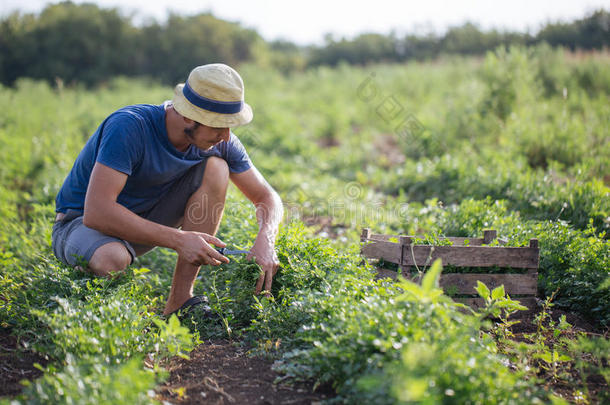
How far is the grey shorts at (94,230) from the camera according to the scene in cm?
260

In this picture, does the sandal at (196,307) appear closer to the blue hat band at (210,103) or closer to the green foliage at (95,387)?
the green foliage at (95,387)

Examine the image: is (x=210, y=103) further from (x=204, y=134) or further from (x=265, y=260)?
(x=265, y=260)

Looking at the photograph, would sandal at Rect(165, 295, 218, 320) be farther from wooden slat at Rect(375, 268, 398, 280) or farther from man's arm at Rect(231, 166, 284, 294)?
wooden slat at Rect(375, 268, 398, 280)

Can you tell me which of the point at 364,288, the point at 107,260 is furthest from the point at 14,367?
the point at 364,288

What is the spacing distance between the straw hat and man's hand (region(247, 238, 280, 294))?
0.74 meters

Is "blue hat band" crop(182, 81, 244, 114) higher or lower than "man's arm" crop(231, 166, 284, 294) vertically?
higher

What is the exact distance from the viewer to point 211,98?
2.58 m

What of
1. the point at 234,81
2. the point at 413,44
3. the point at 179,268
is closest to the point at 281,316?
the point at 179,268

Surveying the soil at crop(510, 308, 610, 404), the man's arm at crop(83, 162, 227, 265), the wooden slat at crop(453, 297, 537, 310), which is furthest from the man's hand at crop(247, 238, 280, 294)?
the soil at crop(510, 308, 610, 404)

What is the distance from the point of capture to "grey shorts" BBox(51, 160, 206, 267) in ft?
8.52

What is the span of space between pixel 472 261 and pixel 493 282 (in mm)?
224

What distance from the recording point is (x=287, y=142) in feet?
26.1

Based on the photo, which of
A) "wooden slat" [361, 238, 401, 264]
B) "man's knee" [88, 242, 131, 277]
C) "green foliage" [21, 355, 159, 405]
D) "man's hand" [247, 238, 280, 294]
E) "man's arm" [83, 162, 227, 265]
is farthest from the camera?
"wooden slat" [361, 238, 401, 264]

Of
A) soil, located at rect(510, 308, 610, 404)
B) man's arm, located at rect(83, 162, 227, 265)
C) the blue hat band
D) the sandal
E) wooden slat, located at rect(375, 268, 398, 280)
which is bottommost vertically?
soil, located at rect(510, 308, 610, 404)
